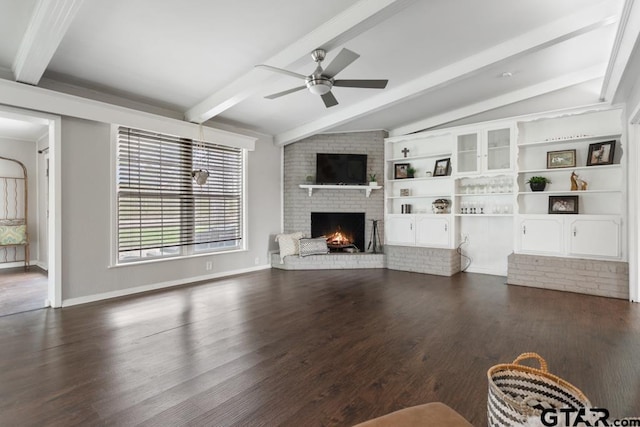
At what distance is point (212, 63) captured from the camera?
364 cm

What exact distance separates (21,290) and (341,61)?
17.9 feet

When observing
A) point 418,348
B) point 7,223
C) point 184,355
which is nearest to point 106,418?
point 184,355

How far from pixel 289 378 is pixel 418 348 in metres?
1.13

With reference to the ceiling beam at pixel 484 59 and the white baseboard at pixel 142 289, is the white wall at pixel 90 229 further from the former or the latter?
the ceiling beam at pixel 484 59

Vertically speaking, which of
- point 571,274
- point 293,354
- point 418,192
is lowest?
point 293,354

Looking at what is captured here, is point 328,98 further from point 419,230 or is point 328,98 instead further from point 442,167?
point 419,230

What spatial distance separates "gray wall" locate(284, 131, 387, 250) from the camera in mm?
6648

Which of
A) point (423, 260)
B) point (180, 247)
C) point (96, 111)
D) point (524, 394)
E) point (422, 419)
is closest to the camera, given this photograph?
point (422, 419)

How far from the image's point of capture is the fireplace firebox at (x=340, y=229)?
22.2 feet

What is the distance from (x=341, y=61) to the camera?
292cm

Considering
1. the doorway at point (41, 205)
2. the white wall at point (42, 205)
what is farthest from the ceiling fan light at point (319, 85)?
the white wall at point (42, 205)

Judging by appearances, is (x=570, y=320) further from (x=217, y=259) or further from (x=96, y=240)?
(x=96, y=240)

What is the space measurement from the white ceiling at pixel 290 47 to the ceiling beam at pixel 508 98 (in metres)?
0.02

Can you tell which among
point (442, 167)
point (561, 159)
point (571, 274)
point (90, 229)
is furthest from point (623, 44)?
point (90, 229)
